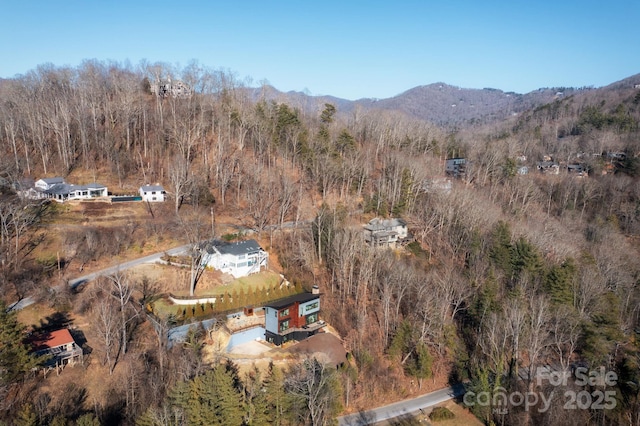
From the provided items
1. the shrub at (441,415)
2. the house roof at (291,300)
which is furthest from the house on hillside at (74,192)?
the shrub at (441,415)

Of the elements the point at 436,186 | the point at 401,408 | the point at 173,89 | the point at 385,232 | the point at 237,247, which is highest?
the point at 173,89

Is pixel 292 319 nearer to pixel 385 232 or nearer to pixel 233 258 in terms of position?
pixel 233 258

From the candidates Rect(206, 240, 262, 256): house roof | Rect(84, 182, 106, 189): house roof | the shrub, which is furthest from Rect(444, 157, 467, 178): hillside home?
Rect(84, 182, 106, 189): house roof

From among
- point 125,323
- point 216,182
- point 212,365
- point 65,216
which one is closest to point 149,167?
point 216,182

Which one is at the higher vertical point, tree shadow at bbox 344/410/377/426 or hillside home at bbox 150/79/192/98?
hillside home at bbox 150/79/192/98

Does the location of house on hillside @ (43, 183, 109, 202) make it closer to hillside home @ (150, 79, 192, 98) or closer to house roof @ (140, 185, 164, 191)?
house roof @ (140, 185, 164, 191)

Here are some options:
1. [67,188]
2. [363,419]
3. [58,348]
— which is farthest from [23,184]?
[363,419]

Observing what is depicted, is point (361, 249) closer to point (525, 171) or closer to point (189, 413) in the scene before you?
point (189, 413)
